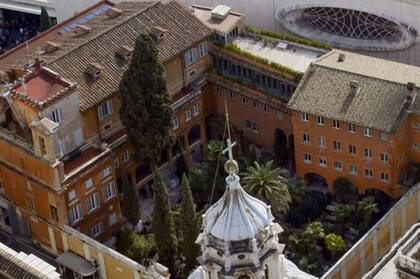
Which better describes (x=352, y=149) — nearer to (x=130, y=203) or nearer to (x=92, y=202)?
(x=130, y=203)

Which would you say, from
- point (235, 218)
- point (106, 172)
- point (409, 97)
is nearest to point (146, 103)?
point (106, 172)

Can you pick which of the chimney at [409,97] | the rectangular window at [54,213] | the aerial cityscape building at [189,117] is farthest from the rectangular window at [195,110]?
the chimney at [409,97]

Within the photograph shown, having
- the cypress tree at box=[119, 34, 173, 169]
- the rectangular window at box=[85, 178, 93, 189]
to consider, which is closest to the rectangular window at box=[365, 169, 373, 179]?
the cypress tree at box=[119, 34, 173, 169]

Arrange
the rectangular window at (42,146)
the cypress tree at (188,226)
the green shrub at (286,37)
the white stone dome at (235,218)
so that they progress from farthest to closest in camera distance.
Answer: the green shrub at (286,37), the rectangular window at (42,146), the cypress tree at (188,226), the white stone dome at (235,218)

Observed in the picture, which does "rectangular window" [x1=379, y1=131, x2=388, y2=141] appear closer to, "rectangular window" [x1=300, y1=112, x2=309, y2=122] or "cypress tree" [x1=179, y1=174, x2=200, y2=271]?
"rectangular window" [x1=300, y1=112, x2=309, y2=122]

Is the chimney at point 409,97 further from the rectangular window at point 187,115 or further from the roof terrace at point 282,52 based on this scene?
the rectangular window at point 187,115

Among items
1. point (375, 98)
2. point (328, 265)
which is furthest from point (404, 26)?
point (328, 265)

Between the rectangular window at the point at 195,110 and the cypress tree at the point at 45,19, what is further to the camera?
the cypress tree at the point at 45,19
